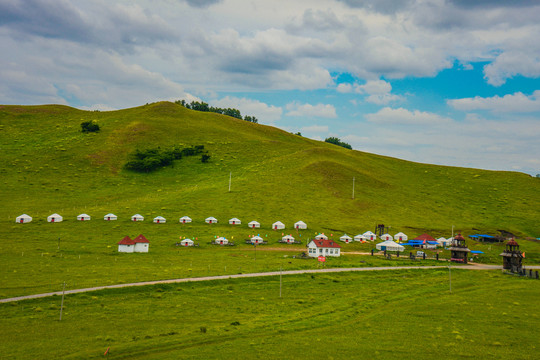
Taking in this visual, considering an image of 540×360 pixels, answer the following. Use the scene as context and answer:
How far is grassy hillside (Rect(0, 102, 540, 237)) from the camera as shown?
115938mm

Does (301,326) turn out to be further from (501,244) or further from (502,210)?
(502,210)

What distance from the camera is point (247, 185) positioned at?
448 ft

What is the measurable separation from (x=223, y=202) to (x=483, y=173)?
447ft

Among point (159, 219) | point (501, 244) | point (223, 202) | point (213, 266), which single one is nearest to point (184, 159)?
point (223, 202)

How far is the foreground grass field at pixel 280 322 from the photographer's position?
110 ft

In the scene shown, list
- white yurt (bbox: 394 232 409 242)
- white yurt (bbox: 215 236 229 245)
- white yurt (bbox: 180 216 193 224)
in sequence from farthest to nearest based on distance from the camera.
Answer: white yurt (bbox: 394 232 409 242)
white yurt (bbox: 180 216 193 224)
white yurt (bbox: 215 236 229 245)

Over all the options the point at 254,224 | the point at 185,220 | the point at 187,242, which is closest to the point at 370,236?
the point at 254,224

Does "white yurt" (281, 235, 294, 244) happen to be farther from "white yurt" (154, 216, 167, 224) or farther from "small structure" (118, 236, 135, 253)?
"small structure" (118, 236, 135, 253)

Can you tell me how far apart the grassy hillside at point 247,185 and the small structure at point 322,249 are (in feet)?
75.2

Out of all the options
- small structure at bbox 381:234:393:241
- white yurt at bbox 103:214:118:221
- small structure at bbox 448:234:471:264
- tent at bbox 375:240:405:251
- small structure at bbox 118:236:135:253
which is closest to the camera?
small structure at bbox 118:236:135:253

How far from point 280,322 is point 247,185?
96896 mm

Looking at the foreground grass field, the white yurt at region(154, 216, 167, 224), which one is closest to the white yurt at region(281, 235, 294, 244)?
the white yurt at region(154, 216, 167, 224)

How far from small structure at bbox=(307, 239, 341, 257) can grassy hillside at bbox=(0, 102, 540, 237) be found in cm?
2291

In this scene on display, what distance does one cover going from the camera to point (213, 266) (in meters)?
68.2
